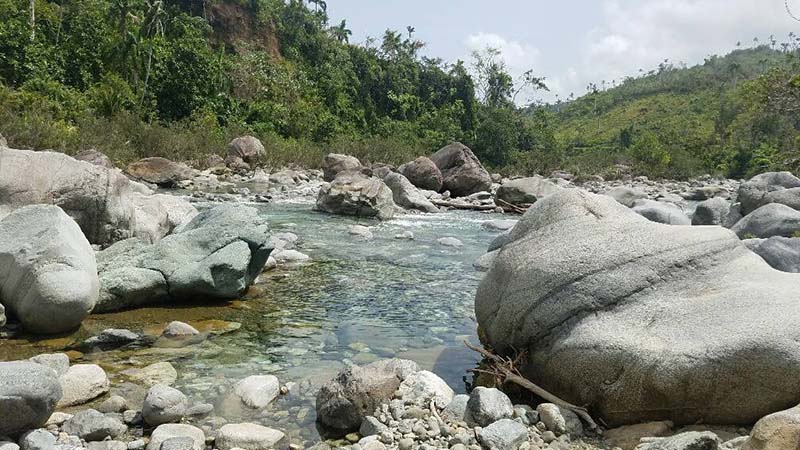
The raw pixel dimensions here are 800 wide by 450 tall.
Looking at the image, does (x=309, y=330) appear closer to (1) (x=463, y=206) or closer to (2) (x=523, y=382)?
(2) (x=523, y=382)

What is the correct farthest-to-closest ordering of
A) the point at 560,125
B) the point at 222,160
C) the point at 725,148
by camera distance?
the point at 560,125 < the point at 725,148 < the point at 222,160

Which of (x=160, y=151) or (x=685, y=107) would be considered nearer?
(x=160, y=151)

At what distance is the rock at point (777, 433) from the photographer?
3.79 metres

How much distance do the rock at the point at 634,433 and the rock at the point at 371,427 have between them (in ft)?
5.72

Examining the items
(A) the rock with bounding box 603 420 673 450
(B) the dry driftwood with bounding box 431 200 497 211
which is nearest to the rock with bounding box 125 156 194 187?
(B) the dry driftwood with bounding box 431 200 497 211

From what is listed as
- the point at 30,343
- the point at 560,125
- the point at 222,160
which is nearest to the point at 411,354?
the point at 30,343

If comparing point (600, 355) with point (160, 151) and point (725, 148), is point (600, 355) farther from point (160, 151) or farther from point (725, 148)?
point (725, 148)

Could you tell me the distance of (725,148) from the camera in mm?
60031

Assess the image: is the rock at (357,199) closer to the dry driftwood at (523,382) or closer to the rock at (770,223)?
the rock at (770,223)

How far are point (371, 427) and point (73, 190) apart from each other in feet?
22.1

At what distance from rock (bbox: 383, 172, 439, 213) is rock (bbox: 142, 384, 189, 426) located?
55.5 feet

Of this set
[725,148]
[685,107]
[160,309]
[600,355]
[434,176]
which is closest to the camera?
[600,355]

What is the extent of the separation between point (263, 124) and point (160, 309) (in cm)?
3893

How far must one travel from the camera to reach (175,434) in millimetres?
4785
